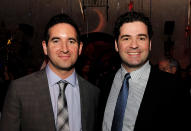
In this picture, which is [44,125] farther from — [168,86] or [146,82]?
[168,86]

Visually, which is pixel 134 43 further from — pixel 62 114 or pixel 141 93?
pixel 62 114

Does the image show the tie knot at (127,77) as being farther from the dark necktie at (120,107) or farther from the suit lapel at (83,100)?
the suit lapel at (83,100)

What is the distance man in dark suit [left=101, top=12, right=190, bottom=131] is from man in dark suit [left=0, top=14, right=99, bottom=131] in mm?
227

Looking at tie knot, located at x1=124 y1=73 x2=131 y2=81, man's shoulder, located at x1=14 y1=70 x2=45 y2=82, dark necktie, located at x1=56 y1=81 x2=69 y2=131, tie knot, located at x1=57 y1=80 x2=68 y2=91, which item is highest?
man's shoulder, located at x1=14 y1=70 x2=45 y2=82

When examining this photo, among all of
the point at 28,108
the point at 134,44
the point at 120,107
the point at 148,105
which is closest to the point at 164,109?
the point at 148,105

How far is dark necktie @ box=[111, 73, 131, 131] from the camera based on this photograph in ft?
4.75

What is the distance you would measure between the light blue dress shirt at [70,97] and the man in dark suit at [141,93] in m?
0.24

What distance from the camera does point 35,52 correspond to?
7238 millimetres

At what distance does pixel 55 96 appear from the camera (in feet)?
4.95

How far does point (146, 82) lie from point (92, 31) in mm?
5848

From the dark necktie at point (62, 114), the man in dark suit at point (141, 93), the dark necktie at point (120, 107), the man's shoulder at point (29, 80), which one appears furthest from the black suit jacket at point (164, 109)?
the man's shoulder at point (29, 80)

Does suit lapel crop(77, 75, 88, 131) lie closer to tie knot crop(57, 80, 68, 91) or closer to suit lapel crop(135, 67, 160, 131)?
tie knot crop(57, 80, 68, 91)

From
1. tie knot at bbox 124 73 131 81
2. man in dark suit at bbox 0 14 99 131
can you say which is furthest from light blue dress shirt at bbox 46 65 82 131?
tie knot at bbox 124 73 131 81

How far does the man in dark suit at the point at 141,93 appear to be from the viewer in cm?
140
